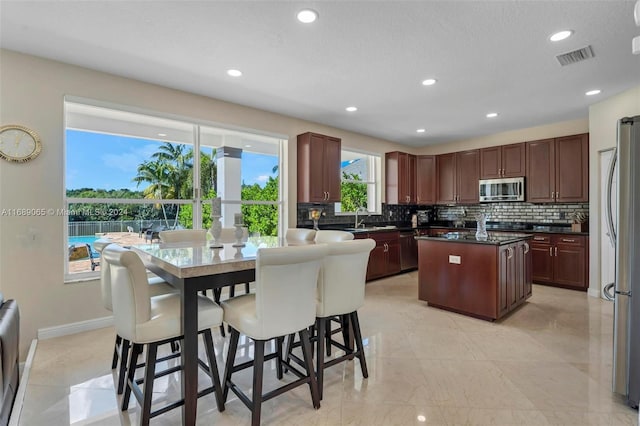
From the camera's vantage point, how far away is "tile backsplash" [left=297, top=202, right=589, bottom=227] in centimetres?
525

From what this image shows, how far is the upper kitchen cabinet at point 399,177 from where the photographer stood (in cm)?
643

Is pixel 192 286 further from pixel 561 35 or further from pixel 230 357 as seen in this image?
pixel 561 35

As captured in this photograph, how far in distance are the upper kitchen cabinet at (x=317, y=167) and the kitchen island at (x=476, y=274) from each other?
1.78 metres

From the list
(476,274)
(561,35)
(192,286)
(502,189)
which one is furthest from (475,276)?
(192,286)

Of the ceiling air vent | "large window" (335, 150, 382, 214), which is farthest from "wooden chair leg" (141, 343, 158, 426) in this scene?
"large window" (335, 150, 382, 214)

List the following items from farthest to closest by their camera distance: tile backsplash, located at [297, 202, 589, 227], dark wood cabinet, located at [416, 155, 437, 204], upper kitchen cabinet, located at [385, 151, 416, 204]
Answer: dark wood cabinet, located at [416, 155, 437, 204]
upper kitchen cabinet, located at [385, 151, 416, 204]
tile backsplash, located at [297, 202, 589, 227]

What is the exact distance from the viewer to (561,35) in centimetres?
258

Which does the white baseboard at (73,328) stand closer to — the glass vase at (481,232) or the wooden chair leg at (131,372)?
the wooden chair leg at (131,372)

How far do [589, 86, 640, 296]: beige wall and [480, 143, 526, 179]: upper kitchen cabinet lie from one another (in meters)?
1.14

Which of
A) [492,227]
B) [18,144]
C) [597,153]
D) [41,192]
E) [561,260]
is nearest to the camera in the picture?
[18,144]

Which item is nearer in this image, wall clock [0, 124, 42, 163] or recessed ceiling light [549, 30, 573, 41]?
recessed ceiling light [549, 30, 573, 41]

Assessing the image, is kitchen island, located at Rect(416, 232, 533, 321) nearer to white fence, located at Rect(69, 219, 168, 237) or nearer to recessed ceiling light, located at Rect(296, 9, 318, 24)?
recessed ceiling light, located at Rect(296, 9, 318, 24)

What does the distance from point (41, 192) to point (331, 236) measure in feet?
9.22

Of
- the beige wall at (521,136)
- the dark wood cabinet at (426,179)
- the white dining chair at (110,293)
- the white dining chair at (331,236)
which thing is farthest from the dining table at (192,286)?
the beige wall at (521,136)
